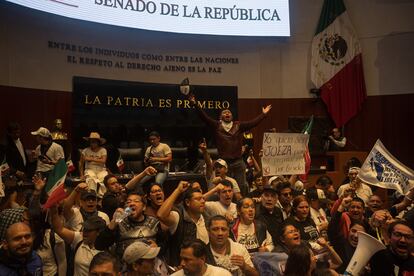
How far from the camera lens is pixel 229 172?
27.3 ft

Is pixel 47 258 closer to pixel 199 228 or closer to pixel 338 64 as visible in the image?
pixel 199 228

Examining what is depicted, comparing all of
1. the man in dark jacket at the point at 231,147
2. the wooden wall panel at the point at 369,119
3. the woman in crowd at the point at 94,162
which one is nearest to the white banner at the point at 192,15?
the wooden wall panel at the point at 369,119

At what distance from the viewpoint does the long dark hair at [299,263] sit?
3.58 m

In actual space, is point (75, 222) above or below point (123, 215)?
→ below

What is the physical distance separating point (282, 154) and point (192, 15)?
688cm

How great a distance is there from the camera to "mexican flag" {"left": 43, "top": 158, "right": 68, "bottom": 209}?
4.29 m

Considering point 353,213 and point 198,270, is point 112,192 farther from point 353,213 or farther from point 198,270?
point 353,213

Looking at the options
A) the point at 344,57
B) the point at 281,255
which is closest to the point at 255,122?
the point at 281,255

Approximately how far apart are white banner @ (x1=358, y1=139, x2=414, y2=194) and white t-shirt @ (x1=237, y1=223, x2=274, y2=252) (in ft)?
5.79

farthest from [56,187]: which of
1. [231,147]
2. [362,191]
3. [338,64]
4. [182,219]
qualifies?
[338,64]

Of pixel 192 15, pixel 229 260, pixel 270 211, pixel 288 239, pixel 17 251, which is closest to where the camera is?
pixel 17 251

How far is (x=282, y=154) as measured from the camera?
7.37m

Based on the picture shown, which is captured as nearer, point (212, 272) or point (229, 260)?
point (212, 272)

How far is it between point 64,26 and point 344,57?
8.30m
